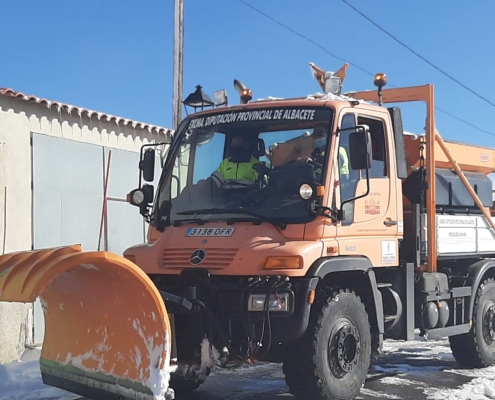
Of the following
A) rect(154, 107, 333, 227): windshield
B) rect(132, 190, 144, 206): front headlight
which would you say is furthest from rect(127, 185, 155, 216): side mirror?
rect(154, 107, 333, 227): windshield

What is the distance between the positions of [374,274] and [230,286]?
1469mm

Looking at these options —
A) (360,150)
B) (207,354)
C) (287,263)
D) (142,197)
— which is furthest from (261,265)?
(142,197)

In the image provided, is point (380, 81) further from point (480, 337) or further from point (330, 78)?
point (480, 337)

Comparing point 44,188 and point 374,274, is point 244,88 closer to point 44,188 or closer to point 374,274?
point 374,274

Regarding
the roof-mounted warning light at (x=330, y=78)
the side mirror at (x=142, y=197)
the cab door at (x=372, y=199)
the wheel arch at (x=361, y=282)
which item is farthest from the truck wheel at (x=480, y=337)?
the side mirror at (x=142, y=197)

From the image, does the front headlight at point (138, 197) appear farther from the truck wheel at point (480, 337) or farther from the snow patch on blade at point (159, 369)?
the truck wheel at point (480, 337)

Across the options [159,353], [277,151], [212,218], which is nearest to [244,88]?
[277,151]

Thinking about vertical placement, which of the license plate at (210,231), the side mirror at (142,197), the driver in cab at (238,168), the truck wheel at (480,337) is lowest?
Result: the truck wheel at (480,337)

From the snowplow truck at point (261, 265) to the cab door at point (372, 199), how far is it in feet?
0.06

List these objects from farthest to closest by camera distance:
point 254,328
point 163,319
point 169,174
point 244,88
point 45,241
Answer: point 45,241 < point 244,88 < point 169,174 < point 254,328 < point 163,319

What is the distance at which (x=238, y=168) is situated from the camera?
621cm

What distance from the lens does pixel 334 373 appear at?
5.63m

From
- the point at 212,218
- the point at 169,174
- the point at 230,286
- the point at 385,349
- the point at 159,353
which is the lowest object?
the point at 385,349

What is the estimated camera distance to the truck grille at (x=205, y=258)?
5477 mm
